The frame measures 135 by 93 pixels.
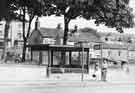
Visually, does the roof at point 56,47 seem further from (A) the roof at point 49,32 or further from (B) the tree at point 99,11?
(A) the roof at point 49,32

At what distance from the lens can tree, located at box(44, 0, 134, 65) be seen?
1385 inches

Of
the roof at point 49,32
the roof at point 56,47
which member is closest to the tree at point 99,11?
the roof at point 56,47

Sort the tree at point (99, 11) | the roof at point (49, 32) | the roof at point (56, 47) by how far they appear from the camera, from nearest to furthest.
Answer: the roof at point (56, 47) → the tree at point (99, 11) → the roof at point (49, 32)

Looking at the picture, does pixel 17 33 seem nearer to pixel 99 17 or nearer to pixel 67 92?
pixel 99 17

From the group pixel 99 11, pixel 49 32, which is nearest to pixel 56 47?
pixel 99 11

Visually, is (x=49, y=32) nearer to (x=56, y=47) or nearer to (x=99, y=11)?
(x=99, y=11)

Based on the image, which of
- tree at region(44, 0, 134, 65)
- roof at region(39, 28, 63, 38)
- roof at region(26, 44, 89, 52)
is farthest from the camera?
roof at region(39, 28, 63, 38)

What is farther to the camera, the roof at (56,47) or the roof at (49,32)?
the roof at (49,32)

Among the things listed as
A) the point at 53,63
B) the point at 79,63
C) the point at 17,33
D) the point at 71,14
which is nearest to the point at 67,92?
the point at 53,63

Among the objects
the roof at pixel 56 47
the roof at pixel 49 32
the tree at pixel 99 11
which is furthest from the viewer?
the roof at pixel 49 32

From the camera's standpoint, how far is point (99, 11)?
36438 mm

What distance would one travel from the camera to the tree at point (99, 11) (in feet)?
115

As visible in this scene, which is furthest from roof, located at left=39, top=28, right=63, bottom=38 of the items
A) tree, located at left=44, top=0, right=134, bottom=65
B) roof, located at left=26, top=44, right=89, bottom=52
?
roof, located at left=26, top=44, right=89, bottom=52

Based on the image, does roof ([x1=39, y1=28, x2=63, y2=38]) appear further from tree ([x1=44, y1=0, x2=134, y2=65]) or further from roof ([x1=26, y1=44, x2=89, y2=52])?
roof ([x1=26, y1=44, x2=89, y2=52])
